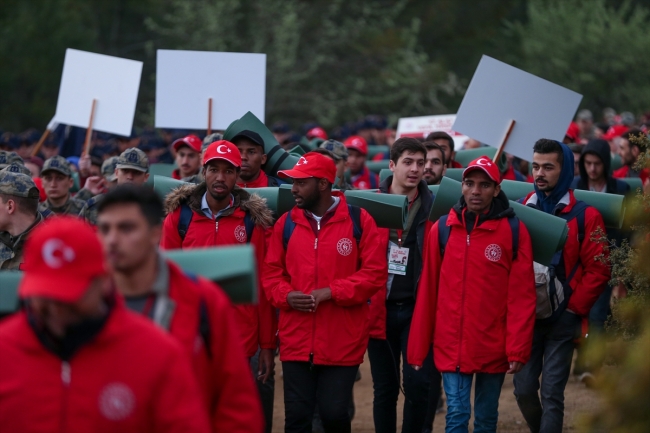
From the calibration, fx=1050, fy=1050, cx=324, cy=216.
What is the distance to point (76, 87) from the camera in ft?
34.9

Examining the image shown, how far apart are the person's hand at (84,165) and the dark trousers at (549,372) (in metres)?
5.52

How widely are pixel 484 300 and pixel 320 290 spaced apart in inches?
40.8

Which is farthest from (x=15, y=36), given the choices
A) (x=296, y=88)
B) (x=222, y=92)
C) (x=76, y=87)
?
(x=222, y=92)

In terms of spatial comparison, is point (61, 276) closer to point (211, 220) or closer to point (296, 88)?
point (211, 220)

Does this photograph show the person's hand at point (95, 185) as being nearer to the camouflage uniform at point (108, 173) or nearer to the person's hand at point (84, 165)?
the camouflage uniform at point (108, 173)

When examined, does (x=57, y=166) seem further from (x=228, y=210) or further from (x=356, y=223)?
(x=356, y=223)

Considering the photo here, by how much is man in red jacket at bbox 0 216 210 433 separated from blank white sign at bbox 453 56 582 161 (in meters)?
5.38

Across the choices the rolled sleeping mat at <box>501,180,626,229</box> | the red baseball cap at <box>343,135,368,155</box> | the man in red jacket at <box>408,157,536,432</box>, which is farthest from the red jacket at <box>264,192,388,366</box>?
the red baseball cap at <box>343,135,368,155</box>

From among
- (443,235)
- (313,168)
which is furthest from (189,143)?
(443,235)

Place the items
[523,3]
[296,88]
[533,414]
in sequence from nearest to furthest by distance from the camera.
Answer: [533,414]
[296,88]
[523,3]

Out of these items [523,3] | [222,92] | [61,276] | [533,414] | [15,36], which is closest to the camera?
[61,276]

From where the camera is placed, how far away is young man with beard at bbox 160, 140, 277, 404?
22.2 ft

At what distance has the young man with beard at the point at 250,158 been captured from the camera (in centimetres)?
793

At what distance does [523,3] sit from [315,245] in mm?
33220
